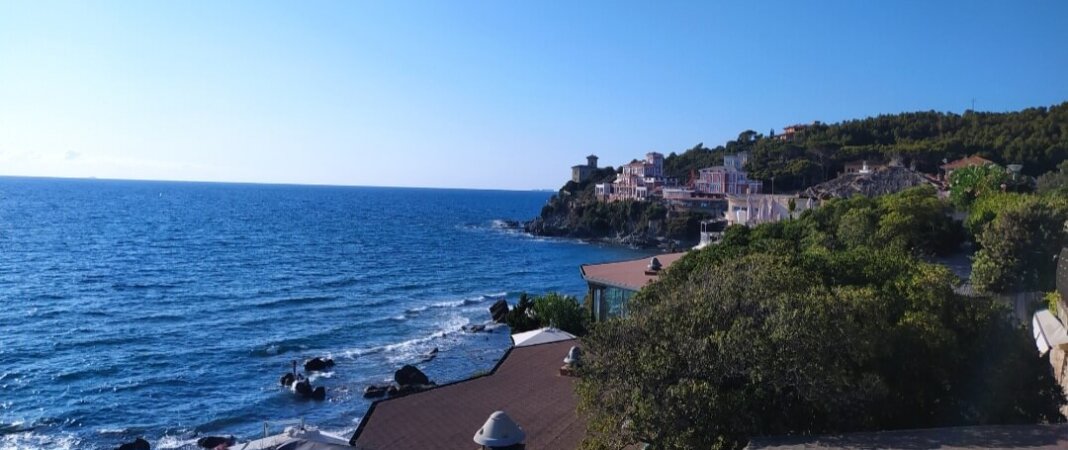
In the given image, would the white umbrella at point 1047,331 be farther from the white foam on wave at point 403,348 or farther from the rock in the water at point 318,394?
the white foam on wave at point 403,348

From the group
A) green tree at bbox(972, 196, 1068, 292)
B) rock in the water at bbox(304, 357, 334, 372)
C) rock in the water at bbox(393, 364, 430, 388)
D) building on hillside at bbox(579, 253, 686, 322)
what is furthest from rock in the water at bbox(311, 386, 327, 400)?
green tree at bbox(972, 196, 1068, 292)

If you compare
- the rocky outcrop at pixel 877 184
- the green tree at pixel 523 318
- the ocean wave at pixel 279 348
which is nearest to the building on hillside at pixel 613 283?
the green tree at pixel 523 318

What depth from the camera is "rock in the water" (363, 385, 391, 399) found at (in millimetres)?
23652

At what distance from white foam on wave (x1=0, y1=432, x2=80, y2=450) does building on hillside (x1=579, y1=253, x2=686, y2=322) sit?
16.1 metres

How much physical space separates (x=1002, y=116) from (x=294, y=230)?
3556 inches

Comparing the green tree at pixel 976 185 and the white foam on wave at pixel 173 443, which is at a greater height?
the green tree at pixel 976 185

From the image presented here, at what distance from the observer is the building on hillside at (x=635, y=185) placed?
3679 inches

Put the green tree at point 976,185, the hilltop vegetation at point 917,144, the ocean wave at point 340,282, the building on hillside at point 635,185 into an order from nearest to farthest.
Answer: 1. the green tree at point 976,185
2. the ocean wave at point 340,282
3. the hilltop vegetation at point 917,144
4. the building on hillside at point 635,185

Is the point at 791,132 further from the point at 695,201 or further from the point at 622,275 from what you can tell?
the point at 622,275

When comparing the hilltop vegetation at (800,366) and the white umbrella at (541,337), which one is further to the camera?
the white umbrella at (541,337)

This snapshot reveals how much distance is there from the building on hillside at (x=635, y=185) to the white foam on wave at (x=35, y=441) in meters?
76.4

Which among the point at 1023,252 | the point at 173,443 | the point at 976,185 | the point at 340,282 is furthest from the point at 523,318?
the point at 976,185

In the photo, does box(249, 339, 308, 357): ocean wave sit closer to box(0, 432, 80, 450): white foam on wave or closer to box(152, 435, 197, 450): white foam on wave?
box(152, 435, 197, 450): white foam on wave

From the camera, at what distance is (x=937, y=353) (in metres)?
9.32
